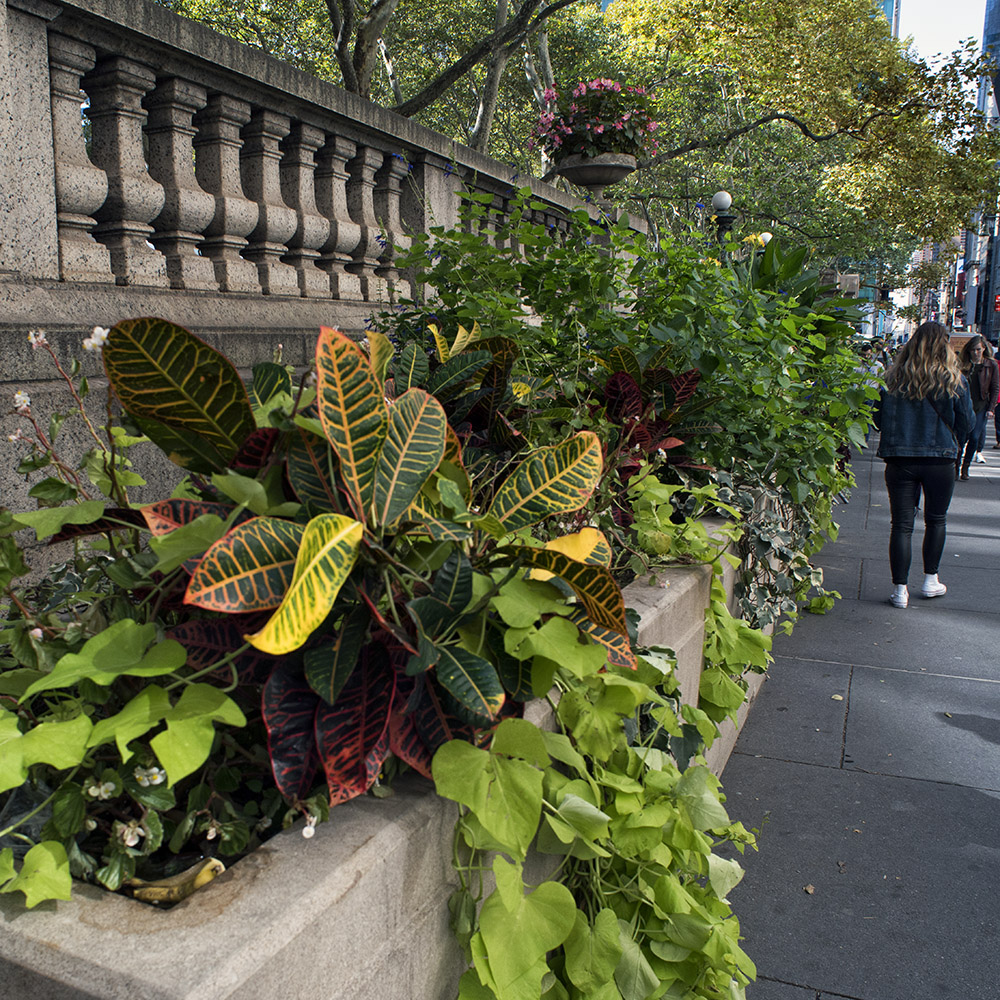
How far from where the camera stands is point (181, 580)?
1.51m

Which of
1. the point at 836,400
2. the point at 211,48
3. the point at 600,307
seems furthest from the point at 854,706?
the point at 211,48

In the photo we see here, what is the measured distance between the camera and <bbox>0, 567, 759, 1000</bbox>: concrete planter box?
1.03 metres

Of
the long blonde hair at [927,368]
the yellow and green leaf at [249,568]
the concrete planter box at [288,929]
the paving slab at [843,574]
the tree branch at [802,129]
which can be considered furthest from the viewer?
the tree branch at [802,129]

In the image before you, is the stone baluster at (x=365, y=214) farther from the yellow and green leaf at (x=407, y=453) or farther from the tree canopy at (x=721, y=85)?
the tree canopy at (x=721, y=85)

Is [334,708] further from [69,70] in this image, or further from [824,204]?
[824,204]

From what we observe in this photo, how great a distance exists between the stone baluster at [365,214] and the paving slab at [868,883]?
11.1 feet

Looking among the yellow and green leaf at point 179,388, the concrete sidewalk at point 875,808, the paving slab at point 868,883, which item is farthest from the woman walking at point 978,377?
the yellow and green leaf at point 179,388

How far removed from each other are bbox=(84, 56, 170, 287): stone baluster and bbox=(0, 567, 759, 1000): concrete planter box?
3.04 m

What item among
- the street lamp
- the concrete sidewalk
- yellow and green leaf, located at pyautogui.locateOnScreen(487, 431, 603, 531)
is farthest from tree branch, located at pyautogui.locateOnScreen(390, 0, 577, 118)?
yellow and green leaf, located at pyautogui.locateOnScreen(487, 431, 603, 531)

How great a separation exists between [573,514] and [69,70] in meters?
2.75

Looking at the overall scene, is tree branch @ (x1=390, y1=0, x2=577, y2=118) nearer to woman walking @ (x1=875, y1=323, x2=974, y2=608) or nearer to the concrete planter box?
woman walking @ (x1=875, y1=323, x2=974, y2=608)

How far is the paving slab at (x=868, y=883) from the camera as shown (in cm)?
254

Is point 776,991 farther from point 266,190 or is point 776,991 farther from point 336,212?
point 336,212

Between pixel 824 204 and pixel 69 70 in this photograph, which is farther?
A: pixel 824 204
